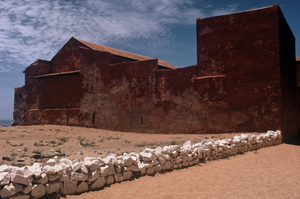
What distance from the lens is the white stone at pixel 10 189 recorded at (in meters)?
3.85

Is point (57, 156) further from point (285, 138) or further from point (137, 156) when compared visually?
point (285, 138)

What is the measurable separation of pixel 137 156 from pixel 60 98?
15257 mm

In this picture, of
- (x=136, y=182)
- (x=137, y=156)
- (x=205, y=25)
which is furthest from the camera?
(x=205, y=25)

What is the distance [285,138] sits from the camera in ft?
43.3

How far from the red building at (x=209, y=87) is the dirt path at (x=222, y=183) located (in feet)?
14.8

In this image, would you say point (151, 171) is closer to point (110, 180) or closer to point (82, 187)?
point (110, 180)

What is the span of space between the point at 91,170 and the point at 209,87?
9.89m

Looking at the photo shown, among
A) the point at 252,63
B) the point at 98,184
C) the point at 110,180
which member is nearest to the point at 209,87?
the point at 252,63

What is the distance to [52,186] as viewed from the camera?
14.9 ft

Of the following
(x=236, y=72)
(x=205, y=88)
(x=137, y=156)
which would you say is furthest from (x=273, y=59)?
(x=137, y=156)

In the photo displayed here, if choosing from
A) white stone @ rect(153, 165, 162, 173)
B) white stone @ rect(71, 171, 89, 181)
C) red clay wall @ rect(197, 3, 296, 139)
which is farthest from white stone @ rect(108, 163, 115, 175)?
red clay wall @ rect(197, 3, 296, 139)

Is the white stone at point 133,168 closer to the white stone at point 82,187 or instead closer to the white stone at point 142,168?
the white stone at point 142,168

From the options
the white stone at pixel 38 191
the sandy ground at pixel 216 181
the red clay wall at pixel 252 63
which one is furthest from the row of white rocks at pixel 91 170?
the red clay wall at pixel 252 63

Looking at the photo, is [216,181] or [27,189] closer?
[27,189]
